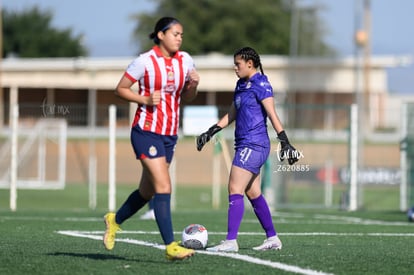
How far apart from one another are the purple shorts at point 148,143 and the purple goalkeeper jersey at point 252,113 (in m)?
1.63

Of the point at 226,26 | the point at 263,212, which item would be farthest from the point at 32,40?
the point at 263,212

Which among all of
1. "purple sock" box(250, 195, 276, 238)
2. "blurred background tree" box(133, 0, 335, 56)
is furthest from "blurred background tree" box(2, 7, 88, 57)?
"purple sock" box(250, 195, 276, 238)

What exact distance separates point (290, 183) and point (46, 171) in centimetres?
1059

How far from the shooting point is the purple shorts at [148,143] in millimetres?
9141

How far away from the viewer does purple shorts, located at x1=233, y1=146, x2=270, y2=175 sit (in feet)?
35.0

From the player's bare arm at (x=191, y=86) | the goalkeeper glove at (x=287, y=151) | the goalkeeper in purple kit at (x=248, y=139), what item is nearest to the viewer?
the player's bare arm at (x=191, y=86)

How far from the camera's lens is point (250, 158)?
10688 mm

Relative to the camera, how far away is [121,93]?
30.7ft

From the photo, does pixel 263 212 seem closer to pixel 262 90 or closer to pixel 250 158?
pixel 250 158

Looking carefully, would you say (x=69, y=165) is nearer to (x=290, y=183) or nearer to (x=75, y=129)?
(x=75, y=129)

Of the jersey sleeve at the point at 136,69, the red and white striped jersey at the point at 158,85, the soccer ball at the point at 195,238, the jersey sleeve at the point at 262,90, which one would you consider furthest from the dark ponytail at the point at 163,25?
the soccer ball at the point at 195,238

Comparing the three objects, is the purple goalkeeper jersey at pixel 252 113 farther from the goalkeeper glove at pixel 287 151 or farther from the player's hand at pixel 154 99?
the player's hand at pixel 154 99

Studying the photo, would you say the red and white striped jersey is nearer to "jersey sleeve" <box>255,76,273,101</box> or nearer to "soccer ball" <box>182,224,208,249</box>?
"jersey sleeve" <box>255,76,273,101</box>

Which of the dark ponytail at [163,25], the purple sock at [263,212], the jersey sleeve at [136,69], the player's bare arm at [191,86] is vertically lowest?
the purple sock at [263,212]
